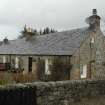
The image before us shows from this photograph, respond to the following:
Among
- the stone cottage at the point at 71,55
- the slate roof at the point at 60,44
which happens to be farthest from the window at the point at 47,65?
the slate roof at the point at 60,44

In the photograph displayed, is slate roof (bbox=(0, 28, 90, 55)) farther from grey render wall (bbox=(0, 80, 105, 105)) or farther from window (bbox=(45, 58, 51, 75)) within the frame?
grey render wall (bbox=(0, 80, 105, 105))

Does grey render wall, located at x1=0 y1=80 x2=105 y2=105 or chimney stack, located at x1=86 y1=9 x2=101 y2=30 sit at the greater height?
chimney stack, located at x1=86 y1=9 x2=101 y2=30

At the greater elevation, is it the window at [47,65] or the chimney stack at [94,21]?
the chimney stack at [94,21]

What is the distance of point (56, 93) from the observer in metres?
12.1

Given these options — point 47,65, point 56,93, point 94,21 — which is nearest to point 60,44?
point 47,65

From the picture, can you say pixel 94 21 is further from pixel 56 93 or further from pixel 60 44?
pixel 56 93

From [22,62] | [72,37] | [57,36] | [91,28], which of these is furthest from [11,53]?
[91,28]

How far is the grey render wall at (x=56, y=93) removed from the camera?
10320 mm

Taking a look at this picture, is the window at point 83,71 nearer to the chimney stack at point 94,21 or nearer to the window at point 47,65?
the window at point 47,65

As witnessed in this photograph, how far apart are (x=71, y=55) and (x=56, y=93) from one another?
12195 mm

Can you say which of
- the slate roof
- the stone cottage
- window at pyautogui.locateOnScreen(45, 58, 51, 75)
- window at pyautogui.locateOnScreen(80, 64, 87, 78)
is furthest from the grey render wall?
window at pyautogui.locateOnScreen(45, 58, 51, 75)

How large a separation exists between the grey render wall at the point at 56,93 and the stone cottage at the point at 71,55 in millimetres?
9742

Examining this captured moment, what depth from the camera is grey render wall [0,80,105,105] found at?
1032 cm

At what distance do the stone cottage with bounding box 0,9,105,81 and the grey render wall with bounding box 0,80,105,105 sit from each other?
9.74 meters
